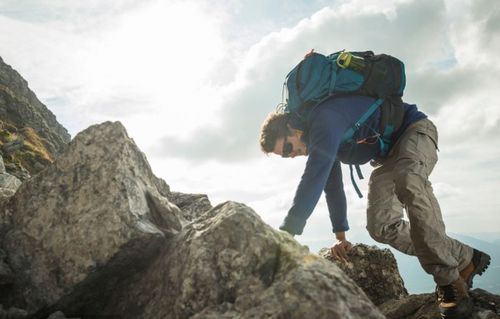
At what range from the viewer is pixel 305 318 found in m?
3.50

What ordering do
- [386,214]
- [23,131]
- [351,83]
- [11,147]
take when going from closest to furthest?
[351,83] < [386,214] < [11,147] < [23,131]

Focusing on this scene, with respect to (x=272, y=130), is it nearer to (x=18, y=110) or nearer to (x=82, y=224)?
(x=82, y=224)

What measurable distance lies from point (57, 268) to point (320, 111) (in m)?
5.16

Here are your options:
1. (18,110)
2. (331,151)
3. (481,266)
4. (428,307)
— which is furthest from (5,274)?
(18,110)

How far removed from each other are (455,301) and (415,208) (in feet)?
6.02

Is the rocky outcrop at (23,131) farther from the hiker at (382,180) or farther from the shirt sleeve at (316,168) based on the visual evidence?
the shirt sleeve at (316,168)

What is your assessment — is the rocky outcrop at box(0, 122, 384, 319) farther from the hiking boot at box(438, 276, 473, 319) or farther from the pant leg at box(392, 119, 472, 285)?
the hiking boot at box(438, 276, 473, 319)

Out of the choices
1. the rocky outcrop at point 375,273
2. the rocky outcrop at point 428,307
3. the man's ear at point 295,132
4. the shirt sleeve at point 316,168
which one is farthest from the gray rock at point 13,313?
the rocky outcrop at point 375,273

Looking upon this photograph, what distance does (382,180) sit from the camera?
911cm

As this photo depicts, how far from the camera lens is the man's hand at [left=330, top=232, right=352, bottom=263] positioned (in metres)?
8.92

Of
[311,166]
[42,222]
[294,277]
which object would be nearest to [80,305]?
[42,222]

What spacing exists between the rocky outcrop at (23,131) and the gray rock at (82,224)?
48.8 metres

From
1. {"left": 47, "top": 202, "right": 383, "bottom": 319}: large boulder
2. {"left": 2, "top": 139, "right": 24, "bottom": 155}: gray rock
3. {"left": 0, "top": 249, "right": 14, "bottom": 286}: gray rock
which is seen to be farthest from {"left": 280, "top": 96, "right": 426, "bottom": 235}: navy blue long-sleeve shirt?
{"left": 2, "top": 139, "right": 24, "bottom": 155}: gray rock

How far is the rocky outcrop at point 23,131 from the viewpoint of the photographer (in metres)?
66.7
